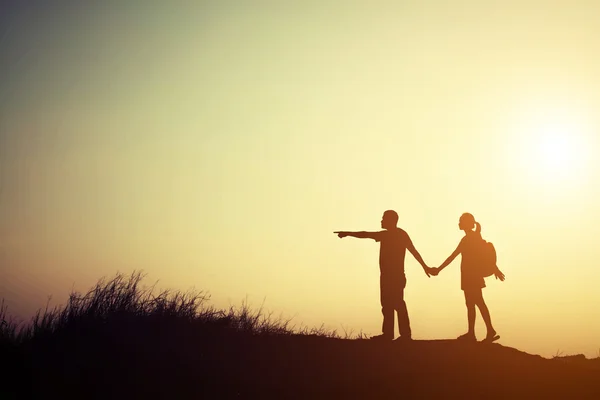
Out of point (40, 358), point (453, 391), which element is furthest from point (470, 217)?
point (40, 358)

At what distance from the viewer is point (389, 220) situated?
1389cm

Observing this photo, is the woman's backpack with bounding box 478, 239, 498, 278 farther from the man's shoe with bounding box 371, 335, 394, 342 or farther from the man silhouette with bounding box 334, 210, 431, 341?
the man's shoe with bounding box 371, 335, 394, 342

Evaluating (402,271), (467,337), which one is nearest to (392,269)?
(402,271)

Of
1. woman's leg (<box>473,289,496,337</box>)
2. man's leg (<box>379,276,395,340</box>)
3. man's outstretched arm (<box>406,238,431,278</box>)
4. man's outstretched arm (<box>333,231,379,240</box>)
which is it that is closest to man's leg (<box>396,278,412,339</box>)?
man's leg (<box>379,276,395,340</box>)

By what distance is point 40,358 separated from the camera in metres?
11.2

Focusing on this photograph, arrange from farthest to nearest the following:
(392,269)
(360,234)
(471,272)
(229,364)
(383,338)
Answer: (360,234) → (471,272) → (392,269) → (383,338) → (229,364)

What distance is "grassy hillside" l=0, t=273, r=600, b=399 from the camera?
10.3 meters

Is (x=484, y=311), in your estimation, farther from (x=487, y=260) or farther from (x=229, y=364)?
(x=229, y=364)

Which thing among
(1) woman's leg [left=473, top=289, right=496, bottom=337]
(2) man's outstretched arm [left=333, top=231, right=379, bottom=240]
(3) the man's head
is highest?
(3) the man's head

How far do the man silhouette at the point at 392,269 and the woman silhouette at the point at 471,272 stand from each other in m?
0.80

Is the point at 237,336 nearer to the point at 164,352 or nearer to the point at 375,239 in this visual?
the point at 164,352

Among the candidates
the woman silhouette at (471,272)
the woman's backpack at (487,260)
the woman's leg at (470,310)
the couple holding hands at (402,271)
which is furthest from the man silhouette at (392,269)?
the woman's backpack at (487,260)

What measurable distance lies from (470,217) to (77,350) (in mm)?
8534

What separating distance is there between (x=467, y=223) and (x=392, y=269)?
199 cm
